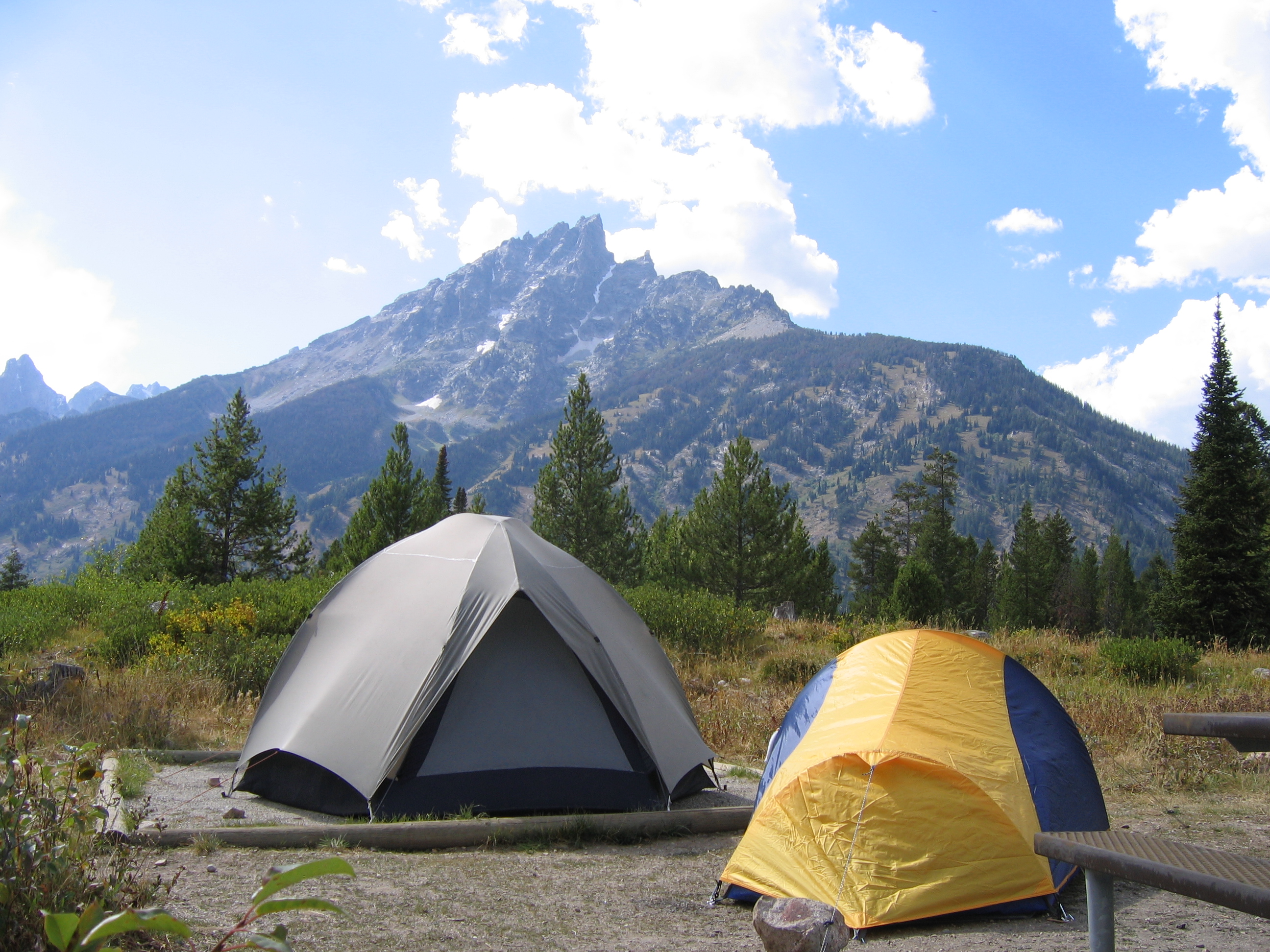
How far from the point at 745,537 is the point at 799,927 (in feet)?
98.4

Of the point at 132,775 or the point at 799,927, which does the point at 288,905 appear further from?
the point at 132,775

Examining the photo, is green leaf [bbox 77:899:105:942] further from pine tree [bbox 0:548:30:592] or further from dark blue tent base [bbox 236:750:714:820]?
pine tree [bbox 0:548:30:592]

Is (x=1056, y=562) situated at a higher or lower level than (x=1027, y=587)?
higher

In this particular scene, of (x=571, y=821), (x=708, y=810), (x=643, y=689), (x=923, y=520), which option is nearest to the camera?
(x=571, y=821)

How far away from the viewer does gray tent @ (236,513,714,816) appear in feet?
19.6

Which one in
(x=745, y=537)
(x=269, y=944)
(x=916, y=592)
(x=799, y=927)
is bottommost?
(x=916, y=592)

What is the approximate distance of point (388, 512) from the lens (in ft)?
108

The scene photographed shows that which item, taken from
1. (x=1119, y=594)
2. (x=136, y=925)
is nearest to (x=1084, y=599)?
(x=1119, y=594)

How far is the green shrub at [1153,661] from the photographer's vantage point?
12.2 meters

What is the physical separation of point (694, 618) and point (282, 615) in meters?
7.64

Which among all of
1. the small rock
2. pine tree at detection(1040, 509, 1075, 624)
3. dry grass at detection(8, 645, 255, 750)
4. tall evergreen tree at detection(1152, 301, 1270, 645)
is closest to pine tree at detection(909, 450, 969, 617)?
pine tree at detection(1040, 509, 1075, 624)

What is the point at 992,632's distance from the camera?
16109 millimetres

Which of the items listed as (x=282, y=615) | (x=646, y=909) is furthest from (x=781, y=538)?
(x=646, y=909)

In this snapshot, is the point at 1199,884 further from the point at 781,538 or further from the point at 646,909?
the point at 781,538
